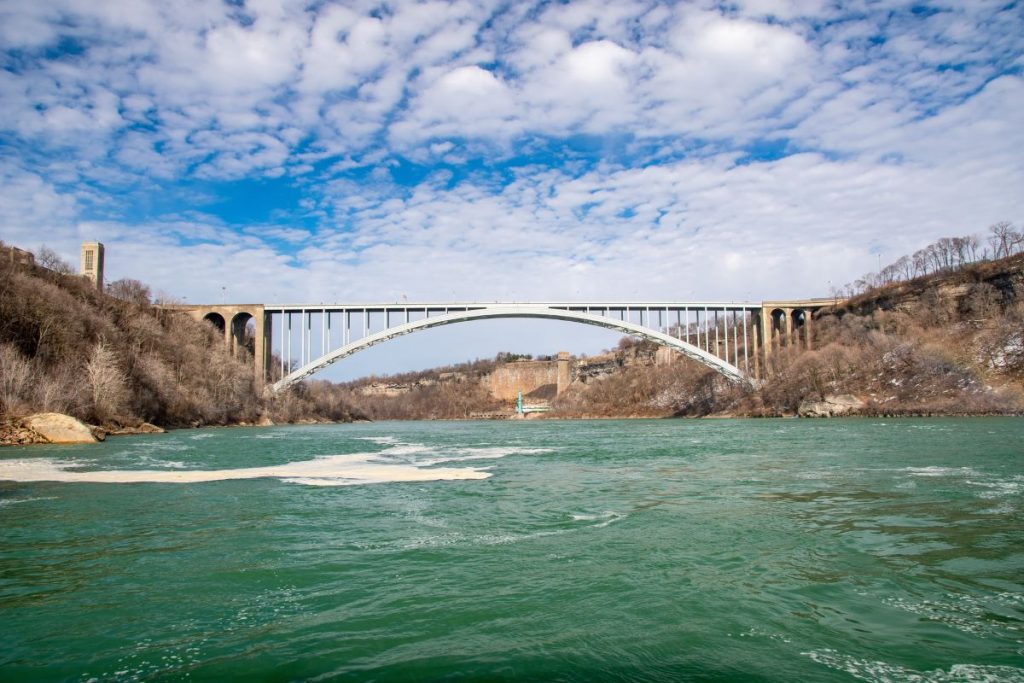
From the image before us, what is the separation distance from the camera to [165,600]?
4.60 meters

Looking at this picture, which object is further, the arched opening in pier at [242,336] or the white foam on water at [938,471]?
the arched opening in pier at [242,336]

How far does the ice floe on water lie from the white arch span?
32.6 m

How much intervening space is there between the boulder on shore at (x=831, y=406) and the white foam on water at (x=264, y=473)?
36.8m

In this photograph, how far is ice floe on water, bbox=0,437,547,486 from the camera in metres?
11.3

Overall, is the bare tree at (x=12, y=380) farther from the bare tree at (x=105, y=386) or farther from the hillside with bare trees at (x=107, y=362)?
the bare tree at (x=105, y=386)

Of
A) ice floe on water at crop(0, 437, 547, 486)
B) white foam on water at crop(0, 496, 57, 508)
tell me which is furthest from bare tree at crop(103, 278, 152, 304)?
white foam on water at crop(0, 496, 57, 508)

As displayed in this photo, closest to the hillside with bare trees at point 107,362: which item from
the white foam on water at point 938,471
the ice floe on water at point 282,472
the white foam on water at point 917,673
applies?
the ice floe on water at point 282,472

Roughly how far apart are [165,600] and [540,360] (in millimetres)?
111741

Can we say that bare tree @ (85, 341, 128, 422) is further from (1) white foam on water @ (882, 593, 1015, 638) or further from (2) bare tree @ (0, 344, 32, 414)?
(1) white foam on water @ (882, 593, 1015, 638)

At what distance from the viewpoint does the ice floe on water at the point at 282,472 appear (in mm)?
11289

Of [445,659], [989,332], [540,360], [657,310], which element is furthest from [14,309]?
[540,360]

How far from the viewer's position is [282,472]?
508 inches

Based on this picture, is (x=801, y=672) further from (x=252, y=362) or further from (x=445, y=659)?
(x=252, y=362)

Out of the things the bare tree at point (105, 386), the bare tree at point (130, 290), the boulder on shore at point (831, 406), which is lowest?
the boulder on shore at point (831, 406)
